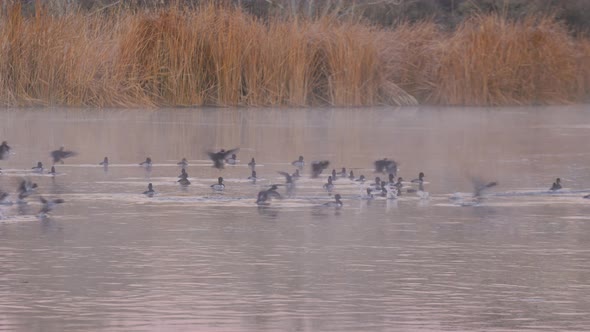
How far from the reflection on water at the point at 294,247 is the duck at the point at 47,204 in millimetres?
100

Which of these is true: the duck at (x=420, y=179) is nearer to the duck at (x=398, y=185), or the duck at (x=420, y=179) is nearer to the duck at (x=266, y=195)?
the duck at (x=398, y=185)

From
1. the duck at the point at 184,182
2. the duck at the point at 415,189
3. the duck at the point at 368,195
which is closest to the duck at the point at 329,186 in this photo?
the duck at the point at 368,195

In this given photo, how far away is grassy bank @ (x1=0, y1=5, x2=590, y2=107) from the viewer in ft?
64.1

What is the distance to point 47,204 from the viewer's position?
7.98m

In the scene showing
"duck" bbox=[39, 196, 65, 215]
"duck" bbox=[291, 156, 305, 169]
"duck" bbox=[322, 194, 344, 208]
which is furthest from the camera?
"duck" bbox=[291, 156, 305, 169]

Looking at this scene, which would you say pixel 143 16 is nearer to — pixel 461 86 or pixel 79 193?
pixel 461 86

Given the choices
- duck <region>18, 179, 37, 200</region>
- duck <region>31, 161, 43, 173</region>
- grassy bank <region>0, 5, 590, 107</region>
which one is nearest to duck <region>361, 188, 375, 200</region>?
duck <region>18, 179, 37, 200</region>

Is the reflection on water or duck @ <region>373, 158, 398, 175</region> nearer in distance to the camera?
the reflection on water

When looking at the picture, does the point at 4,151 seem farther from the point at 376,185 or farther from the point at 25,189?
the point at 376,185

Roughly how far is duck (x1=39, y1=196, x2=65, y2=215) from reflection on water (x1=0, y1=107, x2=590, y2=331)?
0.33ft

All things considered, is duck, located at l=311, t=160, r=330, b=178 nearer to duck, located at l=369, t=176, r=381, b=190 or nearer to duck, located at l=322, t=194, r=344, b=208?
duck, located at l=369, t=176, r=381, b=190

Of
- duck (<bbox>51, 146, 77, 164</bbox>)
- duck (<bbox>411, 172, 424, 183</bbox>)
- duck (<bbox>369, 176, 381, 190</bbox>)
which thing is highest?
duck (<bbox>51, 146, 77, 164</bbox>)

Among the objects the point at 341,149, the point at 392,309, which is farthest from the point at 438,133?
the point at 392,309

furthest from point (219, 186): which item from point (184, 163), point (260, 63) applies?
point (260, 63)
